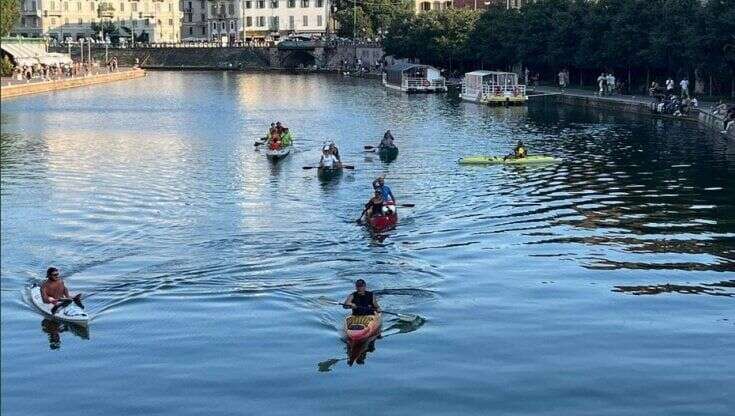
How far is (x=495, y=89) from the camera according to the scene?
10869cm

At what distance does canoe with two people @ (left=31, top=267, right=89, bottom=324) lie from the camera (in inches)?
1167

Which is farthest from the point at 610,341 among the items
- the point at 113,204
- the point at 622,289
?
the point at 113,204

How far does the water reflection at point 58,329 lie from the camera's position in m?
28.9

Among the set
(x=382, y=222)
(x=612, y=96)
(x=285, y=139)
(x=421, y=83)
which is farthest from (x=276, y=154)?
(x=421, y=83)

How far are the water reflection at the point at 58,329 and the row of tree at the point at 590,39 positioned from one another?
6254cm

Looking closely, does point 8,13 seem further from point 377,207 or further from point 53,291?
point 53,291

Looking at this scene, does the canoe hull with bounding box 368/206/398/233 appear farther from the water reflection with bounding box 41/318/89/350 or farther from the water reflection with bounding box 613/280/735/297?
the water reflection with bounding box 41/318/89/350

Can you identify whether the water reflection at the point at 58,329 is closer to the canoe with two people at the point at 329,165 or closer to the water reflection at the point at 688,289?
the water reflection at the point at 688,289

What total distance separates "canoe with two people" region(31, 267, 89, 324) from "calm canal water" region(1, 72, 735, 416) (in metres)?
0.39

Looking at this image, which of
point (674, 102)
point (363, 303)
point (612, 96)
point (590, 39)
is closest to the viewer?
point (363, 303)

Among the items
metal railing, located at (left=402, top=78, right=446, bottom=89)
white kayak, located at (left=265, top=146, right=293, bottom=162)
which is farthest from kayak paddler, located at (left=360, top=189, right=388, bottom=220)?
metal railing, located at (left=402, top=78, right=446, bottom=89)

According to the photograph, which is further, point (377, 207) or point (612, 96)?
point (612, 96)

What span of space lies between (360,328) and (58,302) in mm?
7608

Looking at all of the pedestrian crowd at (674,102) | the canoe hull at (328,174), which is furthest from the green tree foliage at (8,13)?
the canoe hull at (328,174)
